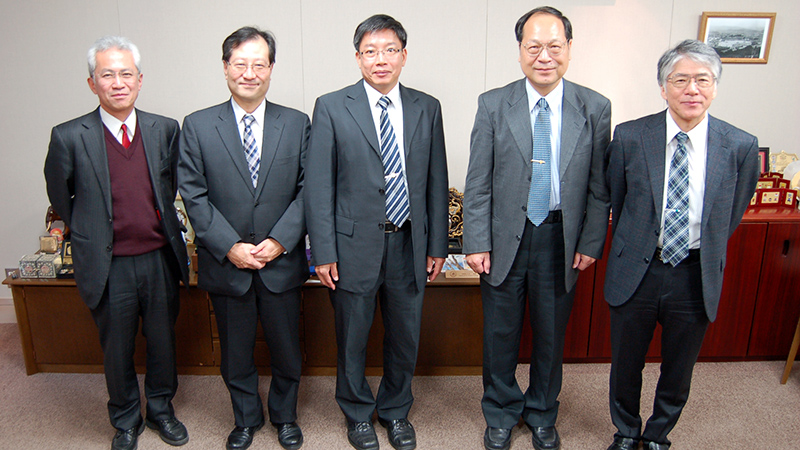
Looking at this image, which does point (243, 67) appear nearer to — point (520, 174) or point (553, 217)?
point (520, 174)

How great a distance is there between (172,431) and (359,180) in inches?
56.6

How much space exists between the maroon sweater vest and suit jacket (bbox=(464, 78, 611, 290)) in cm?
132

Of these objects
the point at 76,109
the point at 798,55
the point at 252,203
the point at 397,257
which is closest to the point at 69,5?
the point at 76,109

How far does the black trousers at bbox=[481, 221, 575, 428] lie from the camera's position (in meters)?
2.21

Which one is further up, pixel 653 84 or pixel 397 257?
pixel 653 84

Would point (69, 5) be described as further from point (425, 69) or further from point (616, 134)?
point (616, 134)

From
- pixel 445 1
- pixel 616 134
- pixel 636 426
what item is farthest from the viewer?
pixel 445 1

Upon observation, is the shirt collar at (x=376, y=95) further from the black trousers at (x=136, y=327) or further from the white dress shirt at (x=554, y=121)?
the black trousers at (x=136, y=327)

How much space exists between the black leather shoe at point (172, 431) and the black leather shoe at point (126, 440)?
0.31 feet

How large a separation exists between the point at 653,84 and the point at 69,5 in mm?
3577

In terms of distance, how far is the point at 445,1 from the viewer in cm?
→ 327

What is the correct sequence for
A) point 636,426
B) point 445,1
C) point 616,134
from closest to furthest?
point 616,134, point 636,426, point 445,1

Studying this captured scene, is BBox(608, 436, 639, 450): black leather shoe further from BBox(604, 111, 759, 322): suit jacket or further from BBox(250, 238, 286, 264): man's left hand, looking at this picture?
BBox(250, 238, 286, 264): man's left hand

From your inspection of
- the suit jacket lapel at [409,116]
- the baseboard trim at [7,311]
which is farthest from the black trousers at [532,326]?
the baseboard trim at [7,311]
